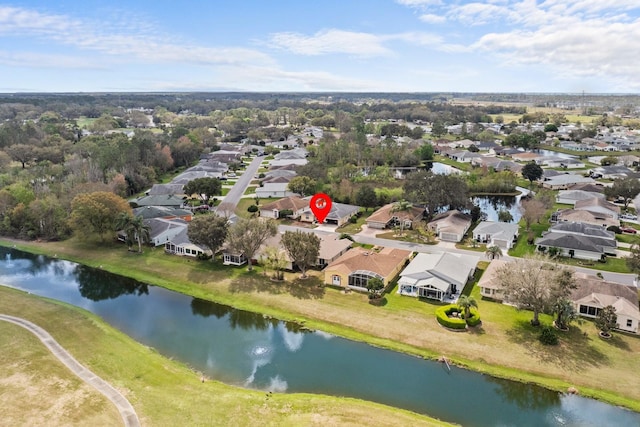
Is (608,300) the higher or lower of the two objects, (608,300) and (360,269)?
the lower

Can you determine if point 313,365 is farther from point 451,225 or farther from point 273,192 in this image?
point 273,192

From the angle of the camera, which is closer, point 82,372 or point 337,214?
point 82,372

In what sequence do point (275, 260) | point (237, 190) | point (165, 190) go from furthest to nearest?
point (237, 190), point (165, 190), point (275, 260)

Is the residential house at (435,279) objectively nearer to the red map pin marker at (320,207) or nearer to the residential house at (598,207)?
the red map pin marker at (320,207)

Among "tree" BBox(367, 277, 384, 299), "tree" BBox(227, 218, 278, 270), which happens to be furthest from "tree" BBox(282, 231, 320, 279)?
"tree" BBox(367, 277, 384, 299)

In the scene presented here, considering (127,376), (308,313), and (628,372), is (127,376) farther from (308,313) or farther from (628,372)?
(628,372)

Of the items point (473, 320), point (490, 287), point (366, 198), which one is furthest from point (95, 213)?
point (490, 287)
